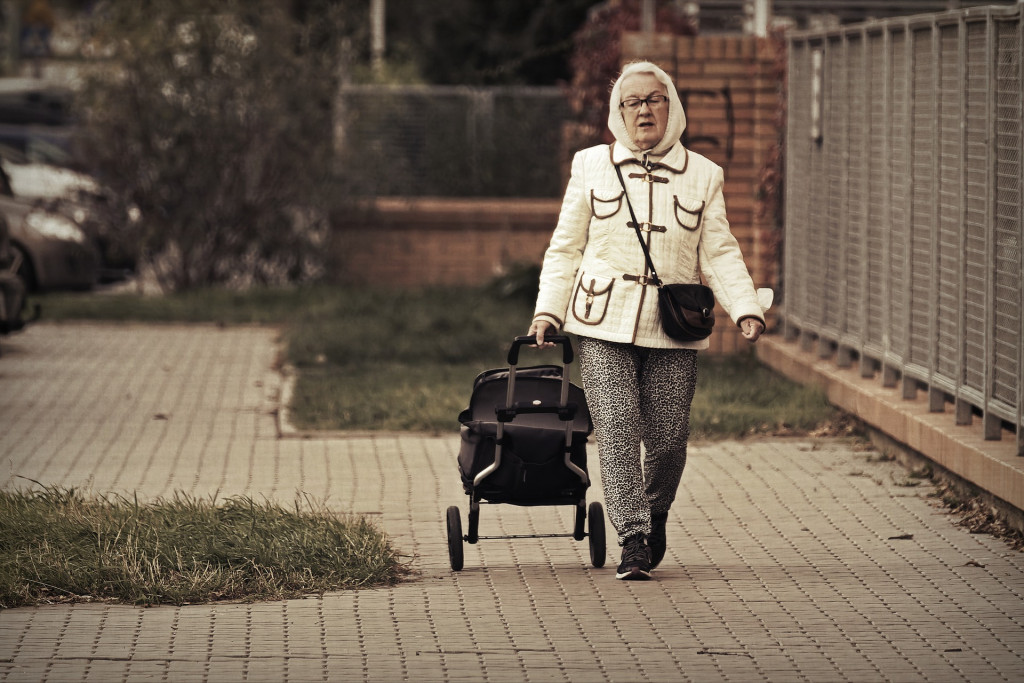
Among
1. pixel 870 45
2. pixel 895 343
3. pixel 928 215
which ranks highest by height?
pixel 870 45

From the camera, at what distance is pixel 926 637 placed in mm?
5723

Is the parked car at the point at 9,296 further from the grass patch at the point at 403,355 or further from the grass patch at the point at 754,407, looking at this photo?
the grass patch at the point at 754,407

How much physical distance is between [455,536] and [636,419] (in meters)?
0.80

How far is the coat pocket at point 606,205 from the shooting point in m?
6.51

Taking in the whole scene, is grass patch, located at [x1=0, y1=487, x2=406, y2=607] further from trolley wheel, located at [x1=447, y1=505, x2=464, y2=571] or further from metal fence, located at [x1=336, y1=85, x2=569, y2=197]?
metal fence, located at [x1=336, y1=85, x2=569, y2=197]

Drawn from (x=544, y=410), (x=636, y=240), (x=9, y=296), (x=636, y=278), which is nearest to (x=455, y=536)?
(x=544, y=410)

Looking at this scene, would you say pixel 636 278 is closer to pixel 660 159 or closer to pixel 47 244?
pixel 660 159

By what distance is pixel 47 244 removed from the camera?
54.5ft

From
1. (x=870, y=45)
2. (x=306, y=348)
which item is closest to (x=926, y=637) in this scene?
(x=870, y=45)

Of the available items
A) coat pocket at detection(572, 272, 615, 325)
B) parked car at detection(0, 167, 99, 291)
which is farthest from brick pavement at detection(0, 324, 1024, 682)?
parked car at detection(0, 167, 99, 291)

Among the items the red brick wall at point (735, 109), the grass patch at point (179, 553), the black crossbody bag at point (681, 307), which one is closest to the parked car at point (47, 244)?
the red brick wall at point (735, 109)

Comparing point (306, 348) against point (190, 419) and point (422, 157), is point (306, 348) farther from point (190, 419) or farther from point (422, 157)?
point (422, 157)

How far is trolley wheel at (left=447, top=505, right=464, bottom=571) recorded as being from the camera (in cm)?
661

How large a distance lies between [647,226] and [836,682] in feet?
6.41
